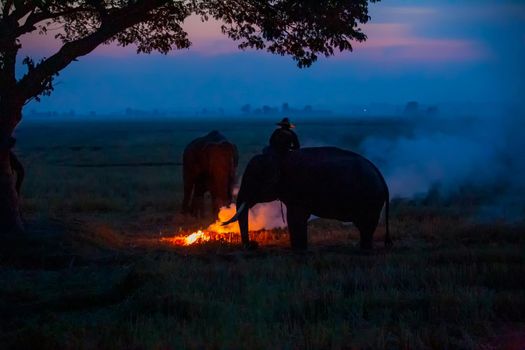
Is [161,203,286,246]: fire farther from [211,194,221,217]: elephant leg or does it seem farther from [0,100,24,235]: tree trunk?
[0,100,24,235]: tree trunk

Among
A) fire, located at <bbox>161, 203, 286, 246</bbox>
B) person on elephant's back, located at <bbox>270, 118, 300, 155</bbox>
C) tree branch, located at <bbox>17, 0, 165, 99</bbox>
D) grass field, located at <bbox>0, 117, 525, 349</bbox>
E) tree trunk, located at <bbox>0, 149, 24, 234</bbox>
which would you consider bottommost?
fire, located at <bbox>161, 203, 286, 246</bbox>

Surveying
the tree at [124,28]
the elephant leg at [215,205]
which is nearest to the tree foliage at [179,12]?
the tree at [124,28]

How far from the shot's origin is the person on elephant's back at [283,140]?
1408 centimetres

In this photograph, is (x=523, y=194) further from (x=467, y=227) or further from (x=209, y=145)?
(x=209, y=145)

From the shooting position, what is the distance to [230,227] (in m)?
17.1

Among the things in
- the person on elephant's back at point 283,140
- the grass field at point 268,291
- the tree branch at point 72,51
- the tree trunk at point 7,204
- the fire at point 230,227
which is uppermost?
the tree branch at point 72,51

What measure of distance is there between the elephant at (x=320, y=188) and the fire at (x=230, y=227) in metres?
1.42

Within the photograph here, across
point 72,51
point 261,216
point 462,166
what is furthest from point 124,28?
point 462,166

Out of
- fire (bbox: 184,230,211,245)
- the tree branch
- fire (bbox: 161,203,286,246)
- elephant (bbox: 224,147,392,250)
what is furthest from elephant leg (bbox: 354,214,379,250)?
the tree branch

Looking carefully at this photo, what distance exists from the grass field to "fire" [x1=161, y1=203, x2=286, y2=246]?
63 centimetres

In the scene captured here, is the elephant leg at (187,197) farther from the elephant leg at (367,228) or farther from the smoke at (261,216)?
the elephant leg at (367,228)

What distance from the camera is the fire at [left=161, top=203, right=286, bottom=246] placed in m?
15.3

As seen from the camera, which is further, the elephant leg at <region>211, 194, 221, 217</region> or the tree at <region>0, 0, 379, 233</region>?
the elephant leg at <region>211, 194, 221, 217</region>

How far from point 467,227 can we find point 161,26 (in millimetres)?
7338
